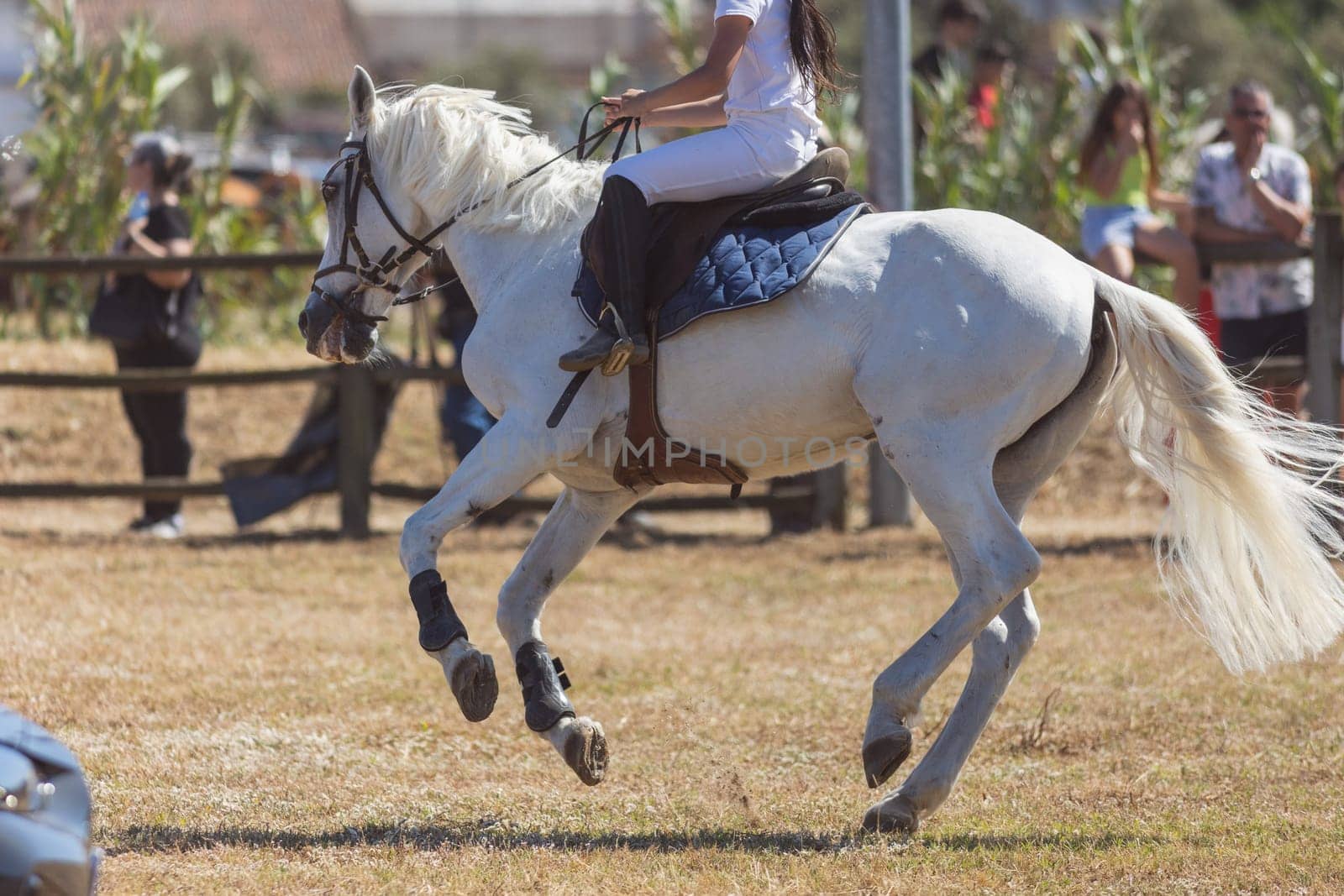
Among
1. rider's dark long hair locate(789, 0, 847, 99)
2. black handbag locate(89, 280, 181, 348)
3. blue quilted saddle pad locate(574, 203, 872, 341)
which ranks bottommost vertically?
black handbag locate(89, 280, 181, 348)

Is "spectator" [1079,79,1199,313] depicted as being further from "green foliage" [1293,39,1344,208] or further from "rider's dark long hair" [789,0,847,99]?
"rider's dark long hair" [789,0,847,99]

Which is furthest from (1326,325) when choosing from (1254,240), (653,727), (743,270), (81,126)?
(81,126)

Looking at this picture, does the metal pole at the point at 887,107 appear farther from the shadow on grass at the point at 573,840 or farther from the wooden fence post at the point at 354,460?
the shadow on grass at the point at 573,840

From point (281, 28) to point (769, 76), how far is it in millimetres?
65168

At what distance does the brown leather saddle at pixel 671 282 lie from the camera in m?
4.73

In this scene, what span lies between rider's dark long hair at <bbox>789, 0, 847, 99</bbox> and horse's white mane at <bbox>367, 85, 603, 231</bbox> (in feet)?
2.76

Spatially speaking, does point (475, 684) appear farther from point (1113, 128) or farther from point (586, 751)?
point (1113, 128)

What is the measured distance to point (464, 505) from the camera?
15.3 ft

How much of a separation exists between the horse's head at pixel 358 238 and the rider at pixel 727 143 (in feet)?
2.70

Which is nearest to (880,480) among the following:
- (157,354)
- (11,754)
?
(157,354)

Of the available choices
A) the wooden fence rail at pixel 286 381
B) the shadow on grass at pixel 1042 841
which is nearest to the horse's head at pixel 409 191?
the shadow on grass at pixel 1042 841

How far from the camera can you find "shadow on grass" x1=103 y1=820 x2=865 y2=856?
426 centimetres

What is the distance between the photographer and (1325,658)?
6.36 m

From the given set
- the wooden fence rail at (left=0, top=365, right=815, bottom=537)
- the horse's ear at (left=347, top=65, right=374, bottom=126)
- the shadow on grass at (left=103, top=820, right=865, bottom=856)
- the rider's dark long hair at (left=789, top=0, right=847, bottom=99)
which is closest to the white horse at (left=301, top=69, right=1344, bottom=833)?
the shadow on grass at (left=103, top=820, right=865, bottom=856)
